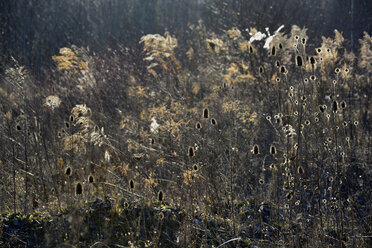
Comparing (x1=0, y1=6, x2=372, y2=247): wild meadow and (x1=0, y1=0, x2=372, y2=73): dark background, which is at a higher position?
(x1=0, y1=0, x2=372, y2=73): dark background

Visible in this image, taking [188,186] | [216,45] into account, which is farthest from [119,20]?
[188,186]

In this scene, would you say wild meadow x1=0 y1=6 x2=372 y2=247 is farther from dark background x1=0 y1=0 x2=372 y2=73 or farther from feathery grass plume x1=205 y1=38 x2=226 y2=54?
dark background x1=0 y1=0 x2=372 y2=73

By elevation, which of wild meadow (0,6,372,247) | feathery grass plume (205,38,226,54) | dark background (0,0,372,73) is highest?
dark background (0,0,372,73)

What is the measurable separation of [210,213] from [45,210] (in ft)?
4.48

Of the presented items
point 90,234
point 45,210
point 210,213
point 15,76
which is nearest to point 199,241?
point 210,213

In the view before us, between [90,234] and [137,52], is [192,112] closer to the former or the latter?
[90,234]

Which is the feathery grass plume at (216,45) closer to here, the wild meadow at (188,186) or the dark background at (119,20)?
the wild meadow at (188,186)

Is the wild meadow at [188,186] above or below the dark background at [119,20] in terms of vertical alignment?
below

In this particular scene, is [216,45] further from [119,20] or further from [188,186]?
[119,20]

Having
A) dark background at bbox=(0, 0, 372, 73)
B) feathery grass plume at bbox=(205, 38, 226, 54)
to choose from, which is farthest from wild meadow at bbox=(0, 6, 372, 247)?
dark background at bbox=(0, 0, 372, 73)

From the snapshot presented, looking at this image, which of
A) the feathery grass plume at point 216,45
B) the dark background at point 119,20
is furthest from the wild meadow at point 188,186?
the dark background at point 119,20

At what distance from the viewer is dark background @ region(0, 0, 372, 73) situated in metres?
13.6

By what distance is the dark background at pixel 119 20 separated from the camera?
44.7 feet

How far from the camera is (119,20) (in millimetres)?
22656
